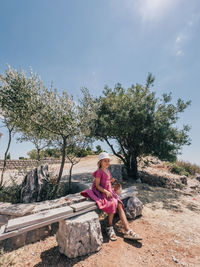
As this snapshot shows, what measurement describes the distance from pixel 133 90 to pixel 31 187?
8345mm

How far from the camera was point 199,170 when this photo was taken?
19.1 meters

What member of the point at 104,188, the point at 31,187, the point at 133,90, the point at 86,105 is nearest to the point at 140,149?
the point at 133,90

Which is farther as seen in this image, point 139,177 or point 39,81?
point 139,177

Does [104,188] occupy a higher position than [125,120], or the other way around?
[125,120]

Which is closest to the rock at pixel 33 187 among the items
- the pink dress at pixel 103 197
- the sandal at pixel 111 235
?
the pink dress at pixel 103 197

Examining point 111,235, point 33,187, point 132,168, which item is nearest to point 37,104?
point 33,187

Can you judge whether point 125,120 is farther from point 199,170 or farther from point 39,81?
point 199,170

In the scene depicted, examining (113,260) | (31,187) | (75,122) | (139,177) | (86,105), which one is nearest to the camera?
(113,260)

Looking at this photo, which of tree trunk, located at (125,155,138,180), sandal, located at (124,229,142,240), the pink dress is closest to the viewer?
sandal, located at (124,229,142,240)

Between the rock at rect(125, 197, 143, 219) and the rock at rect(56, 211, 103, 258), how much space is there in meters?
1.51

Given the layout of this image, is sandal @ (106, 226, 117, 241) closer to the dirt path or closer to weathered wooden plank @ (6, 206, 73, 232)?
the dirt path

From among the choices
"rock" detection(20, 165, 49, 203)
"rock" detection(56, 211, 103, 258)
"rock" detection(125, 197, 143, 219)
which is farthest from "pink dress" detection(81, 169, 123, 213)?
"rock" detection(20, 165, 49, 203)

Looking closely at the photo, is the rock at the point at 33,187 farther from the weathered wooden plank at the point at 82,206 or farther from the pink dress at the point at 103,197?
the weathered wooden plank at the point at 82,206

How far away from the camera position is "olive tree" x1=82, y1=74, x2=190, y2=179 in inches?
312
